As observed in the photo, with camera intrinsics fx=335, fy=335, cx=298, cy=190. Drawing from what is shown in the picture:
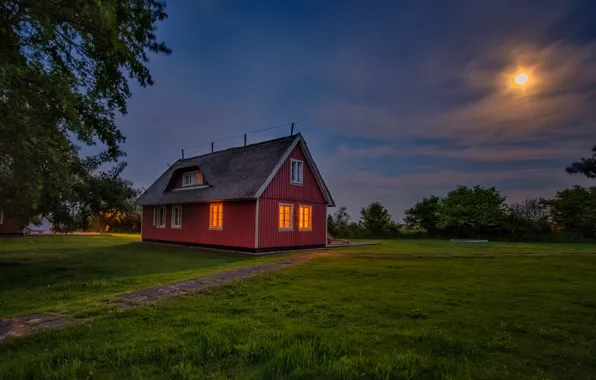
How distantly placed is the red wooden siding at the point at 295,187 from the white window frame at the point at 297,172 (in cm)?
18

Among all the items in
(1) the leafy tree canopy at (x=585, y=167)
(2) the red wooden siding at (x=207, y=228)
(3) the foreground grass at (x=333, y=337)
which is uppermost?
(1) the leafy tree canopy at (x=585, y=167)

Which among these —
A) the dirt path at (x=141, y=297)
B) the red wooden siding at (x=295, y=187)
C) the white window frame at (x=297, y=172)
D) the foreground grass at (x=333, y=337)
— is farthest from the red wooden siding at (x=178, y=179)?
the foreground grass at (x=333, y=337)

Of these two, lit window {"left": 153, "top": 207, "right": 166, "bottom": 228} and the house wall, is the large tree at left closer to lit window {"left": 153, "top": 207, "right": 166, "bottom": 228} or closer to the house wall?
the house wall

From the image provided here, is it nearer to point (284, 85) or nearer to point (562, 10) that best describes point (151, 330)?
point (562, 10)

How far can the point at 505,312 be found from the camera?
576 cm

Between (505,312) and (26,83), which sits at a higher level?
(26,83)

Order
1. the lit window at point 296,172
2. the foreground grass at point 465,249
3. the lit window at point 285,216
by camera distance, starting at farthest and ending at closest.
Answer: the lit window at point 296,172
the lit window at point 285,216
the foreground grass at point 465,249

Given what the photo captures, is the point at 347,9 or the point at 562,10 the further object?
the point at 347,9

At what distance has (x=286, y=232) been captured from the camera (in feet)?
63.4

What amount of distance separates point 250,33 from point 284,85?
5.21 metres

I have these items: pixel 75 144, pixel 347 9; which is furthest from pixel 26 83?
pixel 347 9

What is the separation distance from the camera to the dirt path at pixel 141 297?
494 centimetres

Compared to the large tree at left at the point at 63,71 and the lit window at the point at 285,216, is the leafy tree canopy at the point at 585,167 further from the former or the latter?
the lit window at the point at 285,216

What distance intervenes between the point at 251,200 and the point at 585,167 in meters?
14.4
